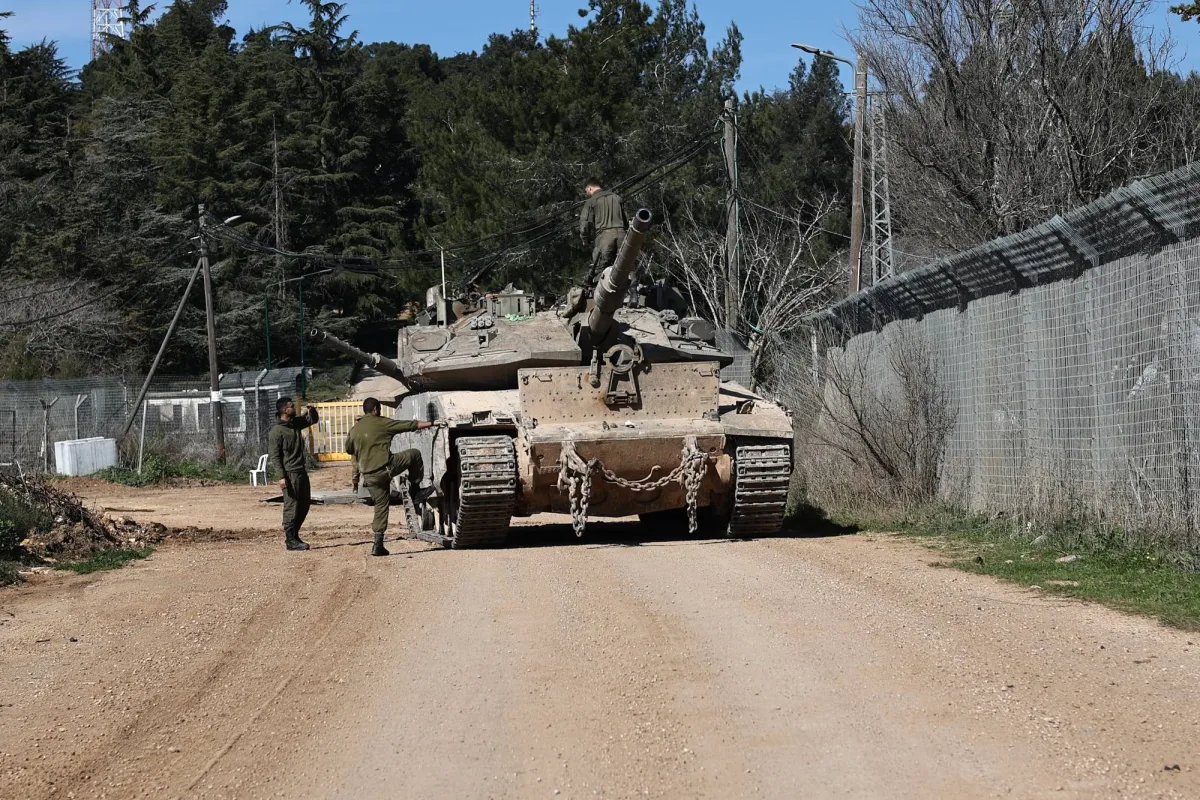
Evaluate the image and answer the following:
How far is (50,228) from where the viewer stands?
4594 cm

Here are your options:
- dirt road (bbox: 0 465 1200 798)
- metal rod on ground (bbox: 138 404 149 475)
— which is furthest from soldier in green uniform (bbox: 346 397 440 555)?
metal rod on ground (bbox: 138 404 149 475)

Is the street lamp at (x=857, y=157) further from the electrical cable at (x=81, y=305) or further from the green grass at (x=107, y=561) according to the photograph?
the electrical cable at (x=81, y=305)

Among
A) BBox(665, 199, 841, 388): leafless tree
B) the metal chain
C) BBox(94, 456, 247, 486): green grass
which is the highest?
BBox(665, 199, 841, 388): leafless tree

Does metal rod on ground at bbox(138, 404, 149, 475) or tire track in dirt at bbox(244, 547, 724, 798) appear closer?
tire track in dirt at bbox(244, 547, 724, 798)

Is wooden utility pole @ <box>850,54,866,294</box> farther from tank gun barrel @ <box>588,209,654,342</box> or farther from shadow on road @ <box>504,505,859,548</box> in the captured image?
tank gun barrel @ <box>588,209,654,342</box>

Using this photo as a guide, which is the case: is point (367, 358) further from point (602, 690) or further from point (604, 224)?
point (602, 690)

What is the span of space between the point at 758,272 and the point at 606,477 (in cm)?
1964

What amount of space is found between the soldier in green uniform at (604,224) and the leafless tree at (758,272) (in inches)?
537

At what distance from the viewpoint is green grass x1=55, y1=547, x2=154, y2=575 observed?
1222 centimetres

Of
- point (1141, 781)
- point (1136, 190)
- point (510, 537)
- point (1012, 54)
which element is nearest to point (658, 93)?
point (1012, 54)

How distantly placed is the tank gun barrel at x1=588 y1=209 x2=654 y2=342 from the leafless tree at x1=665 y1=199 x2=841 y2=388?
48.6 ft

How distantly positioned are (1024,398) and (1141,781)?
7.89 m

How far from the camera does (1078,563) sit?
9.91m

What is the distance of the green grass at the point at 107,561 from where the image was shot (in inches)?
481
